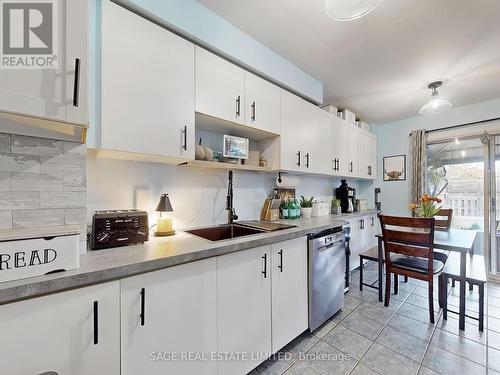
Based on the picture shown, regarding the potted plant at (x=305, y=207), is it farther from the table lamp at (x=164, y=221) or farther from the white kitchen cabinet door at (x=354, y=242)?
the table lamp at (x=164, y=221)

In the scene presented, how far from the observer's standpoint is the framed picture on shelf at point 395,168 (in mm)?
3791

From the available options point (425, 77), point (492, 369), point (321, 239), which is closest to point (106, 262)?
point (321, 239)

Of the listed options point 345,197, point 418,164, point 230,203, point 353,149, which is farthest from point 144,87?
point 418,164

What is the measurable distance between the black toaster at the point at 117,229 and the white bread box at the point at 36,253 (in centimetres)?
31

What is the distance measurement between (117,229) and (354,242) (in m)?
2.98

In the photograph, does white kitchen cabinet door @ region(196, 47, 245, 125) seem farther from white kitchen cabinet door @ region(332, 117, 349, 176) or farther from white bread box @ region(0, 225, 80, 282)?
white kitchen cabinet door @ region(332, 117, 349, 176)

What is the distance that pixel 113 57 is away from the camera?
3.88 feet

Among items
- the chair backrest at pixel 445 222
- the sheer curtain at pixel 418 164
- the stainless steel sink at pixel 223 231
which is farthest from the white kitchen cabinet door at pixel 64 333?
the sheer curtain at pixel 418 164

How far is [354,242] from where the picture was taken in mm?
3119

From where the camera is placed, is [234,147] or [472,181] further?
[472,181]

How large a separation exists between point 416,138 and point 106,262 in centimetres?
440

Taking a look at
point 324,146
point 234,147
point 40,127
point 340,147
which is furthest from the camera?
point 340,147

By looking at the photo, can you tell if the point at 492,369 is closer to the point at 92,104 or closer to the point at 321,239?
the point at 321,239

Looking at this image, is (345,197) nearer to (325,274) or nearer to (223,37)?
(325,274)
